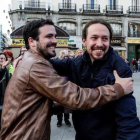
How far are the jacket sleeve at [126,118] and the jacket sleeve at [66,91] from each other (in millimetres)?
70

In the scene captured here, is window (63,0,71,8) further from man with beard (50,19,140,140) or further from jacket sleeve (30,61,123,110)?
jacket sleeve (30,61,123,110)

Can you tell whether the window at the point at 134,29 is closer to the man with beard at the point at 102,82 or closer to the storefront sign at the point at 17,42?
the storefront sign at the point at 17,42

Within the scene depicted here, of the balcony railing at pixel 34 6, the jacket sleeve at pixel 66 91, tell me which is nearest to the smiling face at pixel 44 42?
the jacket sleeve at pixel 66 91

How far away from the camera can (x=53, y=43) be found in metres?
1.76

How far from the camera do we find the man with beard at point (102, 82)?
56.8 inches

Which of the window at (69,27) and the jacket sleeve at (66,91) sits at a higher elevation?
the window at (69,27)

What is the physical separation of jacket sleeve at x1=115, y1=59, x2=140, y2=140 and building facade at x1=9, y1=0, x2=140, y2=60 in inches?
899

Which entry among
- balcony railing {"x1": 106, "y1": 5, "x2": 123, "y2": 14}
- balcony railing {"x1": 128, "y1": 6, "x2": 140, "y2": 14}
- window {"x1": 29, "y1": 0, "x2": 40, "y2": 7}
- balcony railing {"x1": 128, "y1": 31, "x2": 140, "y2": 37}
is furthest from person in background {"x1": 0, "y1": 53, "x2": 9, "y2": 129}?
balcony railing {"x1": 128, "y1": 6, "x2": 140, "y2": 14}

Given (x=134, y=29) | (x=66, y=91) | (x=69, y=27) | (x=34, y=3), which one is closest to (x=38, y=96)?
(x=66, y=91)

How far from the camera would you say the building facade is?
24.5 metres

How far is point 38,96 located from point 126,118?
2.11ft

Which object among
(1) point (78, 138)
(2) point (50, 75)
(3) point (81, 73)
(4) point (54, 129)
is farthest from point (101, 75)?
(4) point (54, 129)

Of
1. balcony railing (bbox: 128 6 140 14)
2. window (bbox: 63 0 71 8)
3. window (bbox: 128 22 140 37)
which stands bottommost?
window (bbox: 128 22 140 37)

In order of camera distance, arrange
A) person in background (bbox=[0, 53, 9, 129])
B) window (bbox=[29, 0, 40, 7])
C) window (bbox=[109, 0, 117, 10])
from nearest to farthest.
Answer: person in background (bbox=[0, 53, 9, 129]), window (bbox=[29, 0, 40, 7]), window (bbox=[109, 0, 117, 10])
